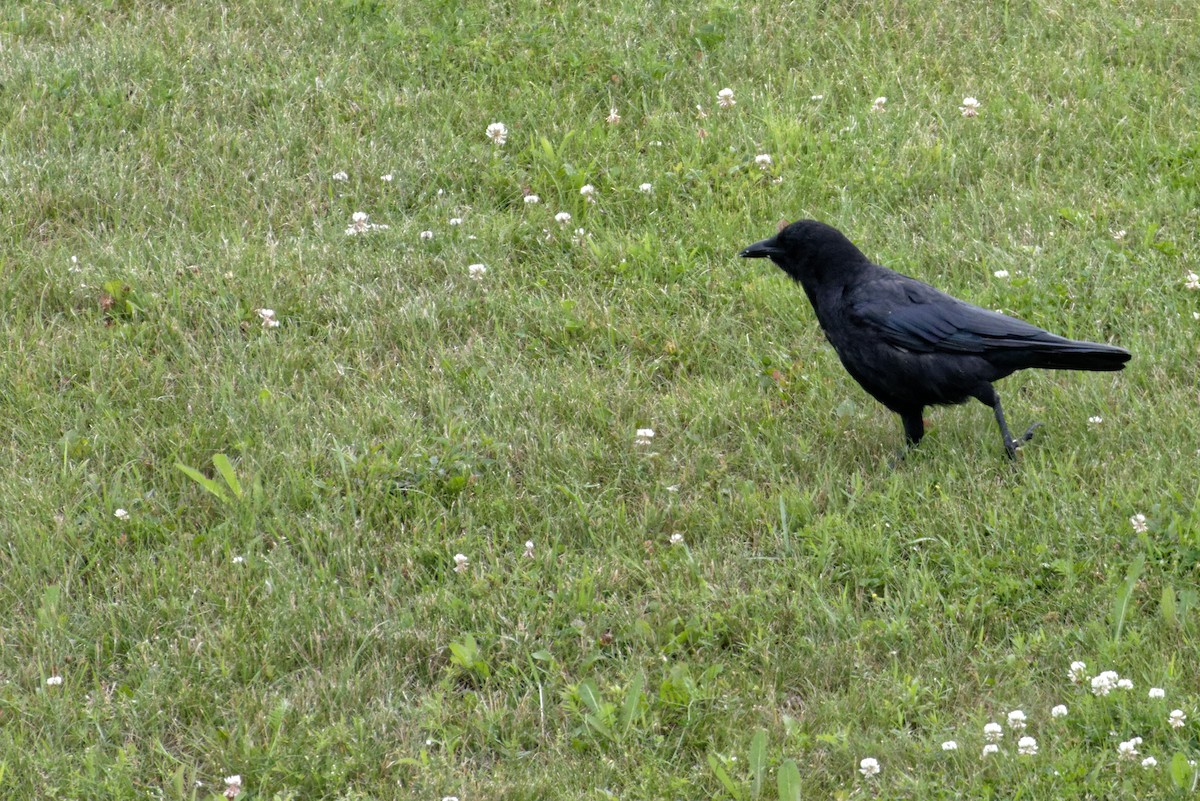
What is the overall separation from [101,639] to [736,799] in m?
2.11

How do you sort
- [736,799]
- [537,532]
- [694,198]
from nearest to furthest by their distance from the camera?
[736,799] < [537,532] < [694,198]

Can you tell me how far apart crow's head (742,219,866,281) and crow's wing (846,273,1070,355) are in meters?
0.21

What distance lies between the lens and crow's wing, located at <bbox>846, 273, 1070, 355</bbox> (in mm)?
5246

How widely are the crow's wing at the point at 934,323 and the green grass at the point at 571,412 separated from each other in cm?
39

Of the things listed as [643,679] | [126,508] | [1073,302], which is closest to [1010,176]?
[1073,302]

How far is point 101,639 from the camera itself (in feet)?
14.6

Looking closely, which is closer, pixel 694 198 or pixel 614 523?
pixel 614 523

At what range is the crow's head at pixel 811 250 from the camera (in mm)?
5809

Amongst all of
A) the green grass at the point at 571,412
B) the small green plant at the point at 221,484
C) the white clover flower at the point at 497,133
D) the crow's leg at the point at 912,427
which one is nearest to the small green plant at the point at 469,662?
the green grass at the point at 571,412

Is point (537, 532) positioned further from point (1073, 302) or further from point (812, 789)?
point (1073, 302)

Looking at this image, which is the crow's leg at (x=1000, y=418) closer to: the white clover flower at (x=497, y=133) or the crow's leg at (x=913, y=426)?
the crow's leg at (x=913, y=426)

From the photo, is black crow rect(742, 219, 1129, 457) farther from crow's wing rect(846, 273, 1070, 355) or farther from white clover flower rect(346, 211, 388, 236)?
white clover flower rect(346, 211, 388, 236)

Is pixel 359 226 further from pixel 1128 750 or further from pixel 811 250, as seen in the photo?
pixel 1128 750

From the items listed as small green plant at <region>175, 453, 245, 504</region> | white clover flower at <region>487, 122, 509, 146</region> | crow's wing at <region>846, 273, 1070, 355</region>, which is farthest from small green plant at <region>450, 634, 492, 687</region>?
white clover flower at <region>487, 122, 509, 146</region>
